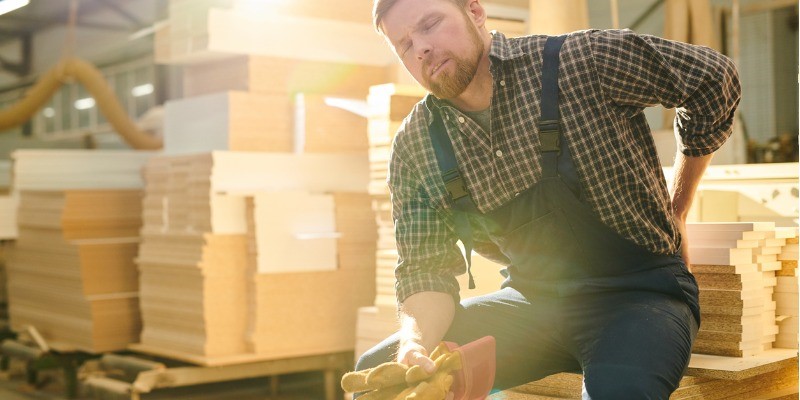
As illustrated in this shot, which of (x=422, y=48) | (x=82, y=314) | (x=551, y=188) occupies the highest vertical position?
(x=422, y=48)

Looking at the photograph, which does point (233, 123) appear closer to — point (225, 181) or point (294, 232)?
point (225, 181)

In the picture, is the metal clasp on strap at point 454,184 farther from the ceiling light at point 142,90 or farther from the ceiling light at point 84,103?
the ceiling light at point 84,103

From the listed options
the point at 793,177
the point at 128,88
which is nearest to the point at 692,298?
the point at 793,177

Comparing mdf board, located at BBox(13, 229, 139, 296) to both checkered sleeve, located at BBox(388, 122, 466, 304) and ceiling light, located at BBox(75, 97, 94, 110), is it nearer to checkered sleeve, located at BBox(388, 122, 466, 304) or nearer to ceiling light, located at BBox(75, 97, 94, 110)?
checkered sleeve, located at BBox(388, 122, 466, 304)

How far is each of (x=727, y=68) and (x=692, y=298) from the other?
2.20ft

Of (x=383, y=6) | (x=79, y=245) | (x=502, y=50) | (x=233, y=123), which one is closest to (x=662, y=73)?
(x=502, y=50)

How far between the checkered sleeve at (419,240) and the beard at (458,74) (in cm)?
27

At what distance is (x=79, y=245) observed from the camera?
654cm

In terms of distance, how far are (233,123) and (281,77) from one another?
0.45 meters

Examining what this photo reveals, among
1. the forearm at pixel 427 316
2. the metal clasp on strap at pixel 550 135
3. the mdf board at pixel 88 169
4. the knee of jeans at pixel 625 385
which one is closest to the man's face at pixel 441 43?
the metal clasp on strap at pixel 550 135

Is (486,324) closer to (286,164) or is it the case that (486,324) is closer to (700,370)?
(700,370)

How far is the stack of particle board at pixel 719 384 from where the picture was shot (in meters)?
3.02

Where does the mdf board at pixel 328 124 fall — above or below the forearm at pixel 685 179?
above

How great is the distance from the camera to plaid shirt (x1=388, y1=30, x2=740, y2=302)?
2.69 metres
